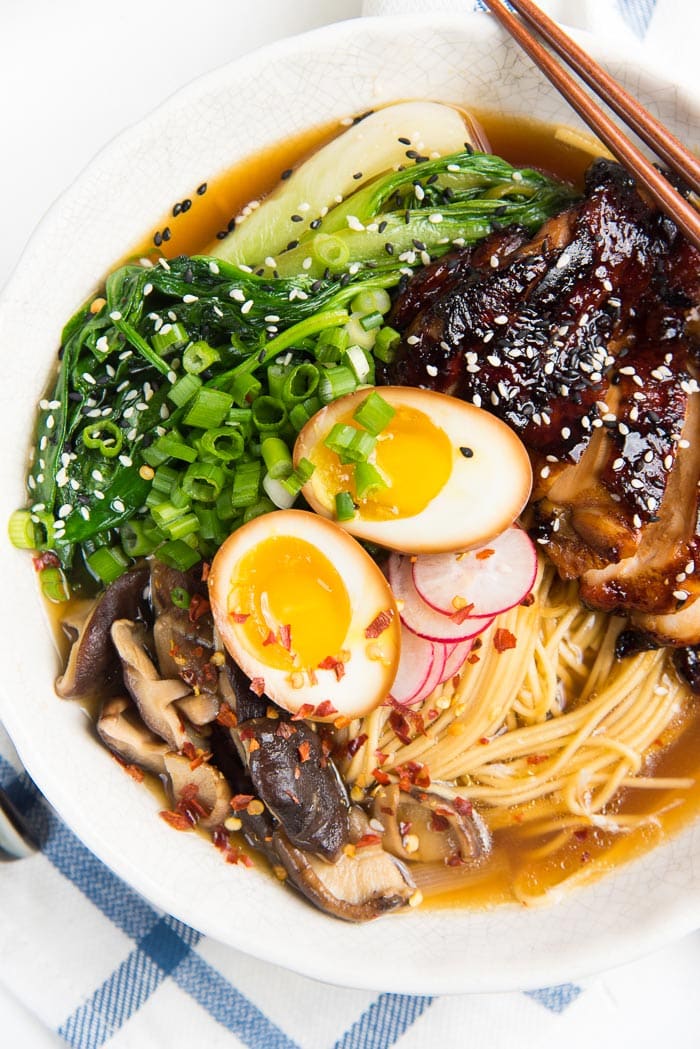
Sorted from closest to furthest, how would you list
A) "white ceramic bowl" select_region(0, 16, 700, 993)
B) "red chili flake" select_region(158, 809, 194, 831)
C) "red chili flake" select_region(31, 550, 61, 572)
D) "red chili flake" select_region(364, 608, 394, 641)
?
"red chili flake" select_region(364, 608, 394, 641), "white ceramic bowl" select_region(0, 16, 700, 993), "red chili flake" select_region(158, 809, 194, 831), "red chili flake" select_region(31, 550, 61, 572)

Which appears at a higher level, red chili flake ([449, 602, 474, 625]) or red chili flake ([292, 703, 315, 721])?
red chili flake ([449, 602, 474, 625])

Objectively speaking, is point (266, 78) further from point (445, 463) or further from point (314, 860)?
point (314, 860)

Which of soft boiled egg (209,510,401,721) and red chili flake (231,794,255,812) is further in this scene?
red chili flake (231,794,255,812)

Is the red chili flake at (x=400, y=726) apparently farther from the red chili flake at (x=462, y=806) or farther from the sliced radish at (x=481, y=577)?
the sliced radish at (x=481, y=577)

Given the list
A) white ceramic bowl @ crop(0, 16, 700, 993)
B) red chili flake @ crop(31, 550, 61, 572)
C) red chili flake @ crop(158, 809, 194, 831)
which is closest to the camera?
white ceramic bowl @ crop(0, 16, 700, 993)

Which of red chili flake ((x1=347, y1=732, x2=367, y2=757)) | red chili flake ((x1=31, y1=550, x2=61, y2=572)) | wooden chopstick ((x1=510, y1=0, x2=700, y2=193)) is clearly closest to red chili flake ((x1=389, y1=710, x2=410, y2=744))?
red chili flake ((x1=347, y1=732, x2=367, y2=757))

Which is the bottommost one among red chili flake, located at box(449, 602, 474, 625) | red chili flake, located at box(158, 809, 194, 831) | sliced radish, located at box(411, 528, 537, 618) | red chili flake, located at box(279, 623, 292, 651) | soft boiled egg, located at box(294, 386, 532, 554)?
red chili flake, located at box(158, 809, 194, 831)

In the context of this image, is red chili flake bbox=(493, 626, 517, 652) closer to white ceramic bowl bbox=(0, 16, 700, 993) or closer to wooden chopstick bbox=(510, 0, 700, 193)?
white ceramic bowl bbox=(0, 16, 700, 993)

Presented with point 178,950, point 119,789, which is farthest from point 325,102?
point 178,950
